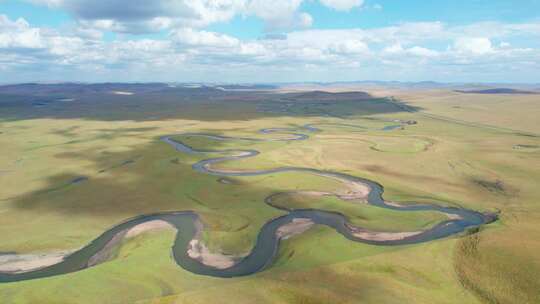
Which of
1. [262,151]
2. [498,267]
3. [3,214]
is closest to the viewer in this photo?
[498,267]

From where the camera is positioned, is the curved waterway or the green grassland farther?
the curved waterway

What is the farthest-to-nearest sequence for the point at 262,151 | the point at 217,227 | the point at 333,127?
the point at 333,127
the point at 262,151
the point at 217,227

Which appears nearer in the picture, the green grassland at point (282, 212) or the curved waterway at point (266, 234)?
the green grassland at point (282, 212)

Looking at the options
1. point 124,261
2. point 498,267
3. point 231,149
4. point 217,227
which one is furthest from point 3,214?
point 498,267

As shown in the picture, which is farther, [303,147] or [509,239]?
[303,147]

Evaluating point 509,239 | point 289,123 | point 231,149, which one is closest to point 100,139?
point 231,149

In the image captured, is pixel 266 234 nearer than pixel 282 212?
Yes

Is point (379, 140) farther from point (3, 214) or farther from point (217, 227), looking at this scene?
point (3, 214)
